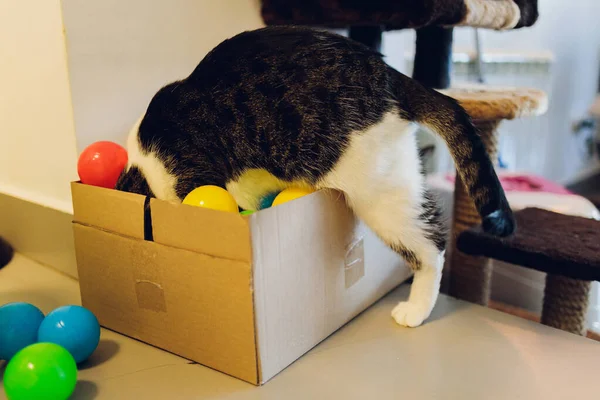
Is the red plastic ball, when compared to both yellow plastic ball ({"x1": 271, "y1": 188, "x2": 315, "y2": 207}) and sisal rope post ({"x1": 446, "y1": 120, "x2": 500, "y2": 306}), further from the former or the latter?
sisal rope post ({"x1": 446, "y1": 120, "x2": 500, "y2": 306})

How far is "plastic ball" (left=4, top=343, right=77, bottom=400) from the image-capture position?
65 centimetres

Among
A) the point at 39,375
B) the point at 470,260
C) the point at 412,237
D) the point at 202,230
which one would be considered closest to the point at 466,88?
the point at 470,260

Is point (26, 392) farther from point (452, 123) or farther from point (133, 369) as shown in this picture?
point (452, 123)

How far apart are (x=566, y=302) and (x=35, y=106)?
1.30m

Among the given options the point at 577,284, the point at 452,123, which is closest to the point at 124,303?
the point at 452,123

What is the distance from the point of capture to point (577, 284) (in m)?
1.20

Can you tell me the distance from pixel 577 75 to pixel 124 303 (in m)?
3.67

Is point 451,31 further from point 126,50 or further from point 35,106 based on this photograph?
point 35,106

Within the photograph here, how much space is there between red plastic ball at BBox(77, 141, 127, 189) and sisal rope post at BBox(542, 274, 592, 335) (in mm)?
1018

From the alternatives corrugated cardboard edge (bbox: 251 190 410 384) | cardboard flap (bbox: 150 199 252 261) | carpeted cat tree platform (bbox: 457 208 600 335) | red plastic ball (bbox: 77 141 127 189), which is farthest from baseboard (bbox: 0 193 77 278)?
carpeted cat tree platform (bbox: 457 208 600 335)

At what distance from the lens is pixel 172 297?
0.82 metres

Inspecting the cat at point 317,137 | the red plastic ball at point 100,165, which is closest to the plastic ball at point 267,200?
the cat at point 317,137

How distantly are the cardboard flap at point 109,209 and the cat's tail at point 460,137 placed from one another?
0.47 metres

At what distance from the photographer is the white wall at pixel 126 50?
40.3 inches
